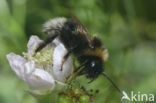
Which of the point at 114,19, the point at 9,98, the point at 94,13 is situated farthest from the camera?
the point at 114,19

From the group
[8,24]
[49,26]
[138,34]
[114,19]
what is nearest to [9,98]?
[8,24]

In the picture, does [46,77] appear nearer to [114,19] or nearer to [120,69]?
[120,69]

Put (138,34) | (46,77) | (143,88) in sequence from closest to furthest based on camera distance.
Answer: (46,77) < (143,88) < (138,34)

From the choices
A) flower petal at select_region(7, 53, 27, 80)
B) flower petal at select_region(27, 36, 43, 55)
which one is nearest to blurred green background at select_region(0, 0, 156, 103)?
flower petal at select_region(27, 36, 43, 55)

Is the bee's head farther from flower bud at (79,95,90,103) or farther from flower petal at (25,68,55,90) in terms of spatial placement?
flower petal at (25,68,55,90)

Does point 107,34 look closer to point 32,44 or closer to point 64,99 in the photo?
point 32,44

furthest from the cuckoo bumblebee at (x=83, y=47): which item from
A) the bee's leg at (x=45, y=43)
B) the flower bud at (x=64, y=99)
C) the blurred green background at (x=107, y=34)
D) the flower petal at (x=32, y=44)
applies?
the blurred green background at (x=107, y=34)
